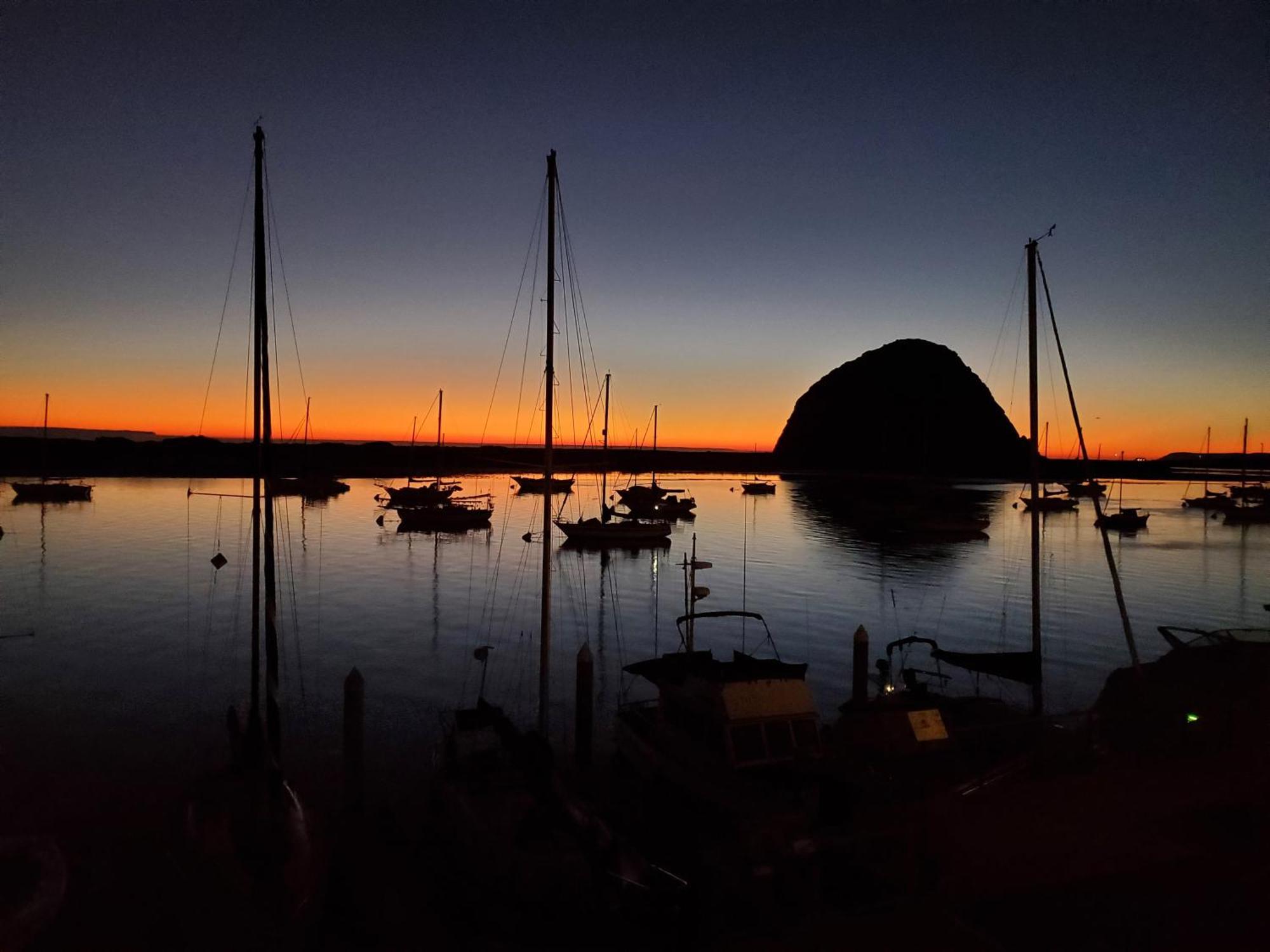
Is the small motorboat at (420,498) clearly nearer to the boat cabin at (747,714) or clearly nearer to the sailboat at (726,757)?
the sailboat at (726,757)

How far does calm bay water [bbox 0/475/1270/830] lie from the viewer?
22.4 metres

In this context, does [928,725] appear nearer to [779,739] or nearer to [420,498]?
[779,739]

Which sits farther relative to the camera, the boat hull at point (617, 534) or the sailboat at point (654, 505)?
the sailboat at point (654, 505)

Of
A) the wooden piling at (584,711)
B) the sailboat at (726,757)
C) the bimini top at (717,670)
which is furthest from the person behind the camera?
the wooden piling at (584,711)

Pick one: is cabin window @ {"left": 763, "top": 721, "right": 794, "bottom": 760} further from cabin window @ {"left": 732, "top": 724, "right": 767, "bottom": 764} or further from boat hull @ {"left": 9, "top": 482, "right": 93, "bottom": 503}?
boat hull @ {"left": 9, "top": 482, "right": 93, "bottom": 503}

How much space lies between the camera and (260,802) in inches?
580

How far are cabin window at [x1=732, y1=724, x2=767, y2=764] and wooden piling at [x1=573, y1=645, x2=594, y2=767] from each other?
5.53 metres

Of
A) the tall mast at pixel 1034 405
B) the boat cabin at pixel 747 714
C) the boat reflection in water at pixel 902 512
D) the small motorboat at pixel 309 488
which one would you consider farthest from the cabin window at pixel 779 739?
the small motorboat at pixel 309 488

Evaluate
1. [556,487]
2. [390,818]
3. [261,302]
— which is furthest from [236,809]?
[556,487]

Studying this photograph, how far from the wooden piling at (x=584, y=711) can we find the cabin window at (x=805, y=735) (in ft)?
19.6

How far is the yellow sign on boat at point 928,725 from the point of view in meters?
15.6

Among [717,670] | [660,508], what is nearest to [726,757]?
[717,670]

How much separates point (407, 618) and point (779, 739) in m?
28.8

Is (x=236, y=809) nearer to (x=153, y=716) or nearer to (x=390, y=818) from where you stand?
(x=390, y=818)
